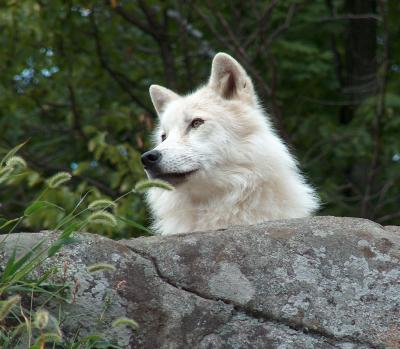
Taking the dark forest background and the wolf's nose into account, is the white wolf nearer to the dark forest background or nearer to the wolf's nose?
the wolf's nose

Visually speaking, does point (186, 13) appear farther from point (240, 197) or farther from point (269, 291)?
point (269, 291)

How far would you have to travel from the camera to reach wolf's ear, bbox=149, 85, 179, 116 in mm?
8328

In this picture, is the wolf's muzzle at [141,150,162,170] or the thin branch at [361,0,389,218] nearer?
the wolf's muzzle at [141,150,162,170]

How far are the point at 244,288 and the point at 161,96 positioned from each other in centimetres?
390

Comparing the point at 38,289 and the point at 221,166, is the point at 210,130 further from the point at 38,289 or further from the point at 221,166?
the point at 38,289

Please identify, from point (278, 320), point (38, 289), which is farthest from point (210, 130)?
point (38, 289)

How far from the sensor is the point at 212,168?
7277 millimetres

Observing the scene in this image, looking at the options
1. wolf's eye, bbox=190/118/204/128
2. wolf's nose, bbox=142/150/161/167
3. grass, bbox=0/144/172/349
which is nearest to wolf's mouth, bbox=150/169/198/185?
wolf's nose, bbox=142/150/161/167

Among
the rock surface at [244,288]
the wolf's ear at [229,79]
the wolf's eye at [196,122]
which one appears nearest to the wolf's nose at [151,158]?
the wolf's eye at [196,122]

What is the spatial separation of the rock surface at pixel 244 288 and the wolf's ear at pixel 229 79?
9.59 feet

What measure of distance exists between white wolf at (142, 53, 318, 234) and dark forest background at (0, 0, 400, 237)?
409 cm

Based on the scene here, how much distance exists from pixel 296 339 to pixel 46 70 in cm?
1043

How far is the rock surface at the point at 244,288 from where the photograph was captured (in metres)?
4.51

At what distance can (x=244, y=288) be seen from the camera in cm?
471
